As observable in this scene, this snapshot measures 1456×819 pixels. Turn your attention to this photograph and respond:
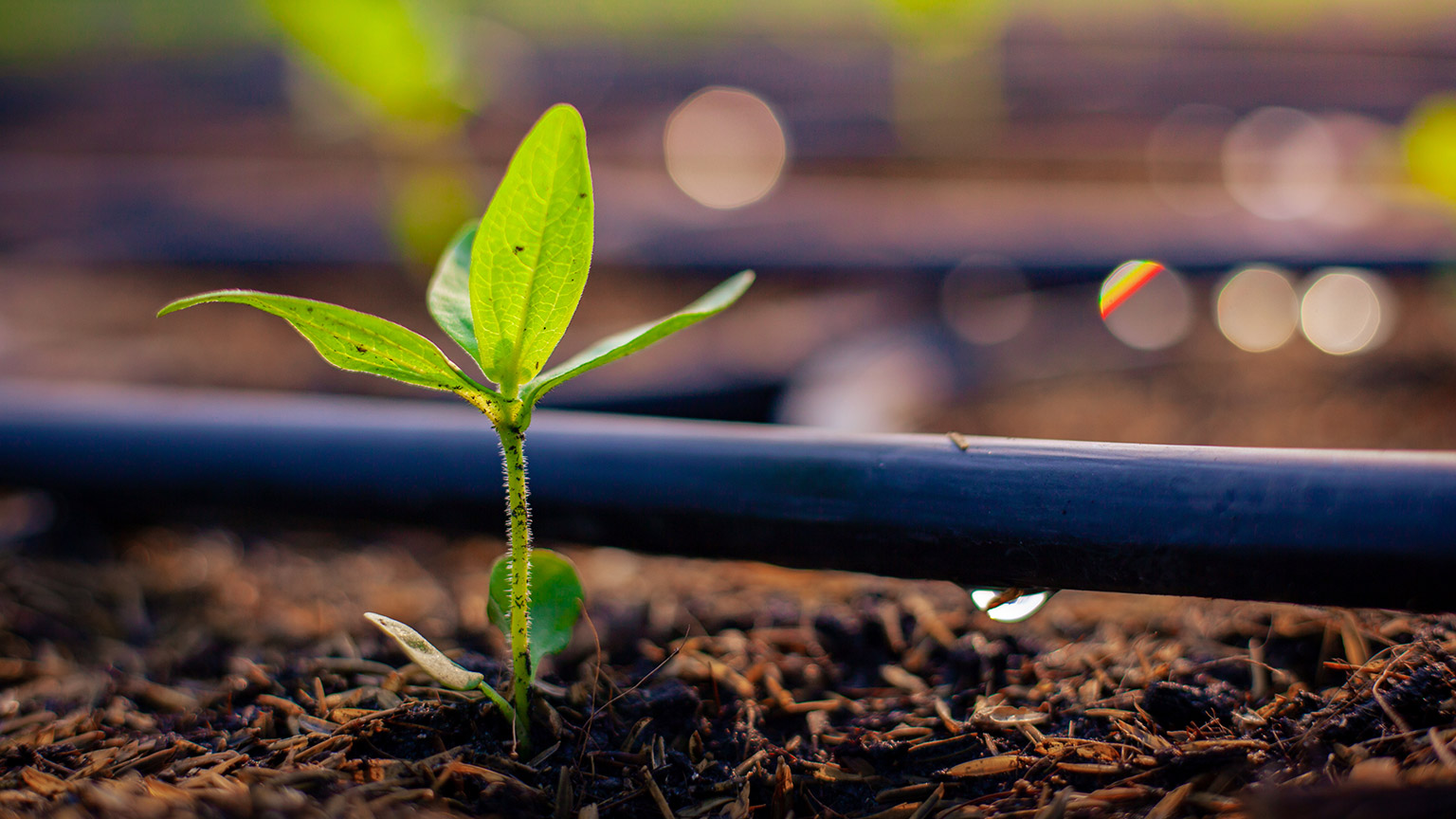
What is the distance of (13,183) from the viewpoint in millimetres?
3934

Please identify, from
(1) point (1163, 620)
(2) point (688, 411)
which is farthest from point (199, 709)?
(2) point (688, 411)

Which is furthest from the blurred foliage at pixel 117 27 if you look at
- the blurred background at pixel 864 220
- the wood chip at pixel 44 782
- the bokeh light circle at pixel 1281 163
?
the wood chip at pixel 44 782

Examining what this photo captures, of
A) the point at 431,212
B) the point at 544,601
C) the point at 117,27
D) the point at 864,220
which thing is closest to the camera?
the point at 544,601

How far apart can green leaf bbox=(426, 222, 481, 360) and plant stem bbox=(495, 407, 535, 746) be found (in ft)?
0.22

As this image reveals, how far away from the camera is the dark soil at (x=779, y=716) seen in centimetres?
57

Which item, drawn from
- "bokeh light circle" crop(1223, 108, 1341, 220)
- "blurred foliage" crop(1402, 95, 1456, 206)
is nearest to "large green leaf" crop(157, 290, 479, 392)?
"blurred foliage" crop(1402, 95, 1456, 206)

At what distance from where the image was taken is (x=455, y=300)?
2.20ft

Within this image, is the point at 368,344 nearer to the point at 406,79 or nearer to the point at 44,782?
the point at 44,782

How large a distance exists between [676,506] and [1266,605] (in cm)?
63

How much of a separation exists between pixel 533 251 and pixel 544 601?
289 mm

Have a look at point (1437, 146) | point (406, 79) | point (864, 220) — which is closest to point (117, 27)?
point (406, 79)

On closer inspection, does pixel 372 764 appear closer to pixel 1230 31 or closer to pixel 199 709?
pixel 199 709

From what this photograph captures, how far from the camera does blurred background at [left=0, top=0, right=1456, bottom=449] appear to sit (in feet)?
6.29

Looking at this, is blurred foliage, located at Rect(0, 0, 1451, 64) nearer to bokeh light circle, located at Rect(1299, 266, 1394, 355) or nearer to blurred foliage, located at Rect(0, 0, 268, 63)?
blurred foliage, located at Rect(0, 0, 268, 63)
